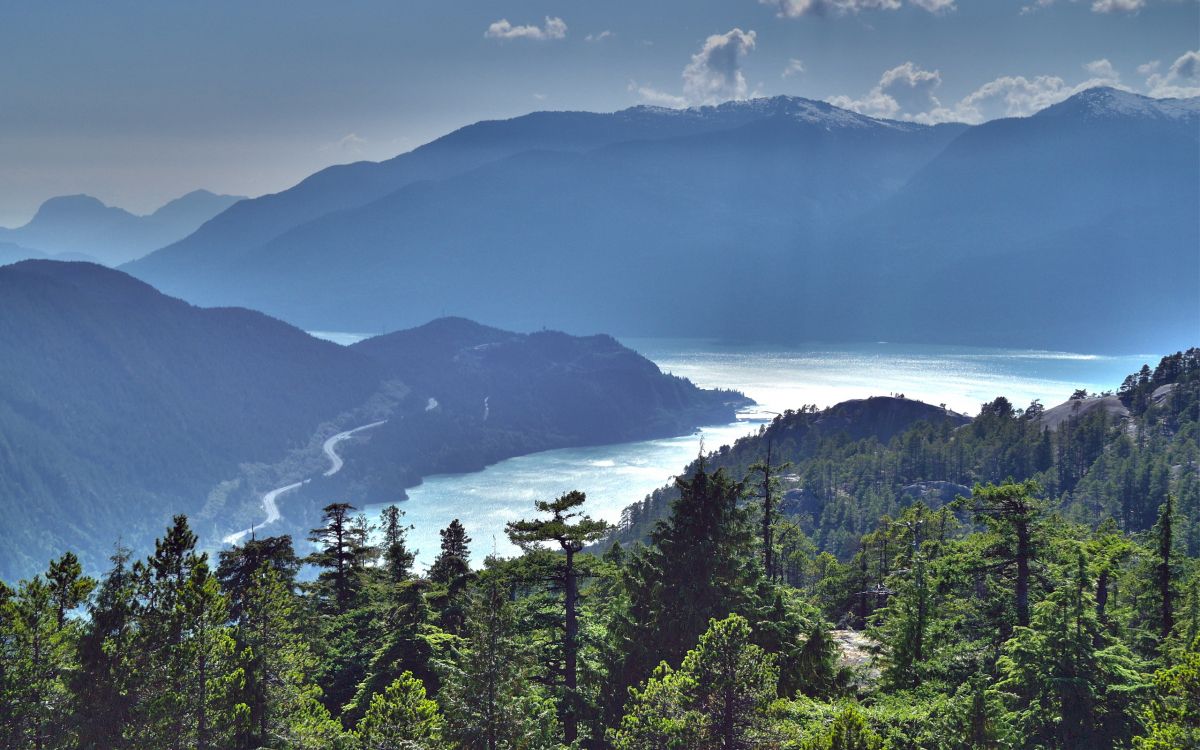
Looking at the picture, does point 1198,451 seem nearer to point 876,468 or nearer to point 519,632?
point 876,468

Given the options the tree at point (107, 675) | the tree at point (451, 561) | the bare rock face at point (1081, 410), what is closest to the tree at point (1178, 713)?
the tree at point (451, 561)

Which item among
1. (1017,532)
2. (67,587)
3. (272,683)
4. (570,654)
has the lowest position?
(570,654)

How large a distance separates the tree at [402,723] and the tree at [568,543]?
267 inches

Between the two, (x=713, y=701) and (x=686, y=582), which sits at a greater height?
(x=686, y=582)

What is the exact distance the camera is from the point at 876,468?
156 meters

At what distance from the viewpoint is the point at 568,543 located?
33.1 meters

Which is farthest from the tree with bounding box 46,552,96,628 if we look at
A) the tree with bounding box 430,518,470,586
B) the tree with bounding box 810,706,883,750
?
the tree with bounding box 810,706,883,750

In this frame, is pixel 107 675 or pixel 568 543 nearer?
pixel 107 675

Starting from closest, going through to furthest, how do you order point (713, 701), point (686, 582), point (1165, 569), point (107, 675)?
point (713, 701) < point (107, 675) < point (686, 582) < point (1165, 569)

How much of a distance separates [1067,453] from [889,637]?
126136mm

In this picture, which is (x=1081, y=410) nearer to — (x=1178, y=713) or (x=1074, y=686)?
(x=1074, y=686)

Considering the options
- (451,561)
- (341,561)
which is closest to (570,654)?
(451,561)

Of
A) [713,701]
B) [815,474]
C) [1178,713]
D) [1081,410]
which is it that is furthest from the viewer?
[1081,410]

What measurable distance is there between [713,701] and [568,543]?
9769 mm
